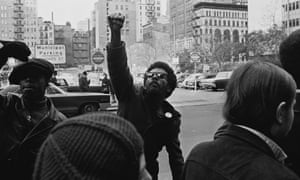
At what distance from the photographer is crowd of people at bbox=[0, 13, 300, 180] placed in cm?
102

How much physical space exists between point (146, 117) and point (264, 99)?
1.26 metres

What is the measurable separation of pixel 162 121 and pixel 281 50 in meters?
1.03

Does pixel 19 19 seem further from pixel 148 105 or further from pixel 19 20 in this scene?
pixel 148 105

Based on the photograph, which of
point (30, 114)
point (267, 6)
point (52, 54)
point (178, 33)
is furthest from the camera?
point (178, 33)

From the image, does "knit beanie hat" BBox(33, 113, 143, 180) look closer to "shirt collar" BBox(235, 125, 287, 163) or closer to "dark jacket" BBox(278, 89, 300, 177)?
"shirt collar" BBox(235, 125, 287, 163)

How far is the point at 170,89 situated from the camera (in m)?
3.03

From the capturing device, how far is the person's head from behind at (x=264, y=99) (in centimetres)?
157

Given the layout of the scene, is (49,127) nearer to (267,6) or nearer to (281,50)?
(281,50)

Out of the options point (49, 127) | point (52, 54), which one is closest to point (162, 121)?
point (49, 127)

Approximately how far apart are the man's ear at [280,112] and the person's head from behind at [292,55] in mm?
521

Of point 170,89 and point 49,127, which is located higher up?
point 170,89

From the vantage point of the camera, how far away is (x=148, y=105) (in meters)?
2.77

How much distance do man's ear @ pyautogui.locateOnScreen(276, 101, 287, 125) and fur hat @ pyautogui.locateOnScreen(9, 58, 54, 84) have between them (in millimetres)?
1692

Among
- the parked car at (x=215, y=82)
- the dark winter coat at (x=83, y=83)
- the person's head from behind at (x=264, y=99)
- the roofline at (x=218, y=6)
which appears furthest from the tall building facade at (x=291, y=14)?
the person's head from behind at (x=264, y=99)
